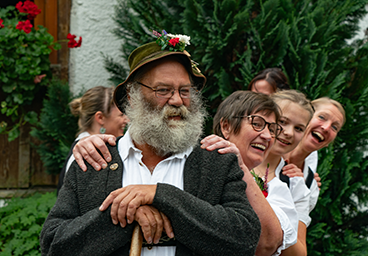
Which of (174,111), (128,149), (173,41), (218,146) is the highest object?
(173,41)

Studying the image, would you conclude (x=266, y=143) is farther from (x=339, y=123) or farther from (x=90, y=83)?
(x=90, y=83)

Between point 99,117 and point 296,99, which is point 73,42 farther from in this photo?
point 296,99

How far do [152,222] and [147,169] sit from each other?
0.38 m

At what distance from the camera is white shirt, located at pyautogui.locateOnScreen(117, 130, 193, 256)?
1733 millimetres

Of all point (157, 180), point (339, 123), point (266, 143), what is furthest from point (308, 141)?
point (157, 180)

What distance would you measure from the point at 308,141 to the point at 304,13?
6.16 feet

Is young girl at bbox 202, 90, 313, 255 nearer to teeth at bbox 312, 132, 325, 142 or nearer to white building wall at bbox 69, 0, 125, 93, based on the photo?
teeth at bbox 312, 132, 325, 142

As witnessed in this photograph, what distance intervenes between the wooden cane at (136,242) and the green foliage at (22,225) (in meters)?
2.67

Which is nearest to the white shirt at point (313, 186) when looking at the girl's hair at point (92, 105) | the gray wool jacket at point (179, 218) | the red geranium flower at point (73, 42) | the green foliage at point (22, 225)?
the gray wool jacket at point (179, 218)

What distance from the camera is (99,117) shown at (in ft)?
11.7

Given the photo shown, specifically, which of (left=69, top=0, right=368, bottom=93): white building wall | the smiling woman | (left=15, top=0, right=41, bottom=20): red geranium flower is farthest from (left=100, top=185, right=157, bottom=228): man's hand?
(left=15, top=0, right=41, bottom=20): red geranium flower

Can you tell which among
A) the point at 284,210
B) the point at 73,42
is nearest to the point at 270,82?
the point at 284,210

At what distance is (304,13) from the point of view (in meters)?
3.98

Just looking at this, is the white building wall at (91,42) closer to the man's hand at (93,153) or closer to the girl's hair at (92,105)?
the girl's hair at (92,105)
